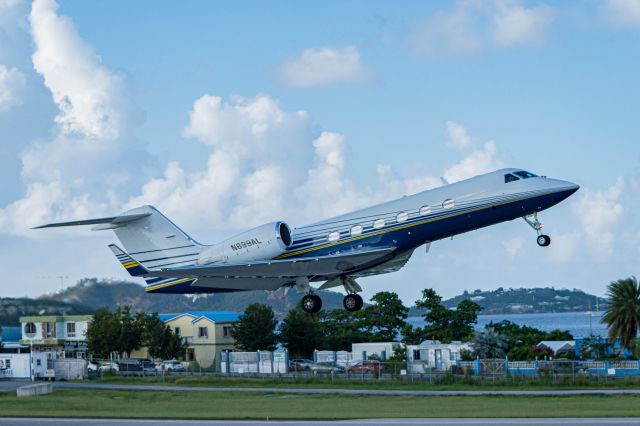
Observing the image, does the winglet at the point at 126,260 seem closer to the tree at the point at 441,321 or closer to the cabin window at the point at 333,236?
the cabin window at the point at 333,236

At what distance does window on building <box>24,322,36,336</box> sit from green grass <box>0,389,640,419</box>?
38272mm

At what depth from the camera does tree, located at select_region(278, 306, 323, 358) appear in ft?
275

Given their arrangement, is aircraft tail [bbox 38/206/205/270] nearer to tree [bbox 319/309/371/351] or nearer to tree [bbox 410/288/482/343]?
tree [bbox 319/309/371/351]

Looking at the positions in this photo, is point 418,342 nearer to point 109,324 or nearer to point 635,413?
point 109,324

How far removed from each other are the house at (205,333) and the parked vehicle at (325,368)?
17280 millimetres

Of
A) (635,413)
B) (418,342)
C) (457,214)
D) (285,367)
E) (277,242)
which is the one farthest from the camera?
(418,342)

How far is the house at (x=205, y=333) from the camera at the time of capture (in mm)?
84875

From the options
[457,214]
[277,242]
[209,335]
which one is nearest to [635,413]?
[457,214]

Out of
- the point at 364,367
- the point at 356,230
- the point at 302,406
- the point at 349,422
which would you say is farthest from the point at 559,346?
the point at 349,422

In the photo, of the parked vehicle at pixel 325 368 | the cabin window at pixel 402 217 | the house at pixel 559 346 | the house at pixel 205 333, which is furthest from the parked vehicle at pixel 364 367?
the cabin window at pixel 402 217

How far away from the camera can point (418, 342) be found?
9000cm

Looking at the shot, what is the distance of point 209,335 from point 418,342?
19436 mm

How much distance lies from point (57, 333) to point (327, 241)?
5788cm

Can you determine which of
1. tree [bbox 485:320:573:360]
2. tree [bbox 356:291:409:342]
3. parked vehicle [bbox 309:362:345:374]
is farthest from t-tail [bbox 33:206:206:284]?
tree [bbox 356:291:409:342]
